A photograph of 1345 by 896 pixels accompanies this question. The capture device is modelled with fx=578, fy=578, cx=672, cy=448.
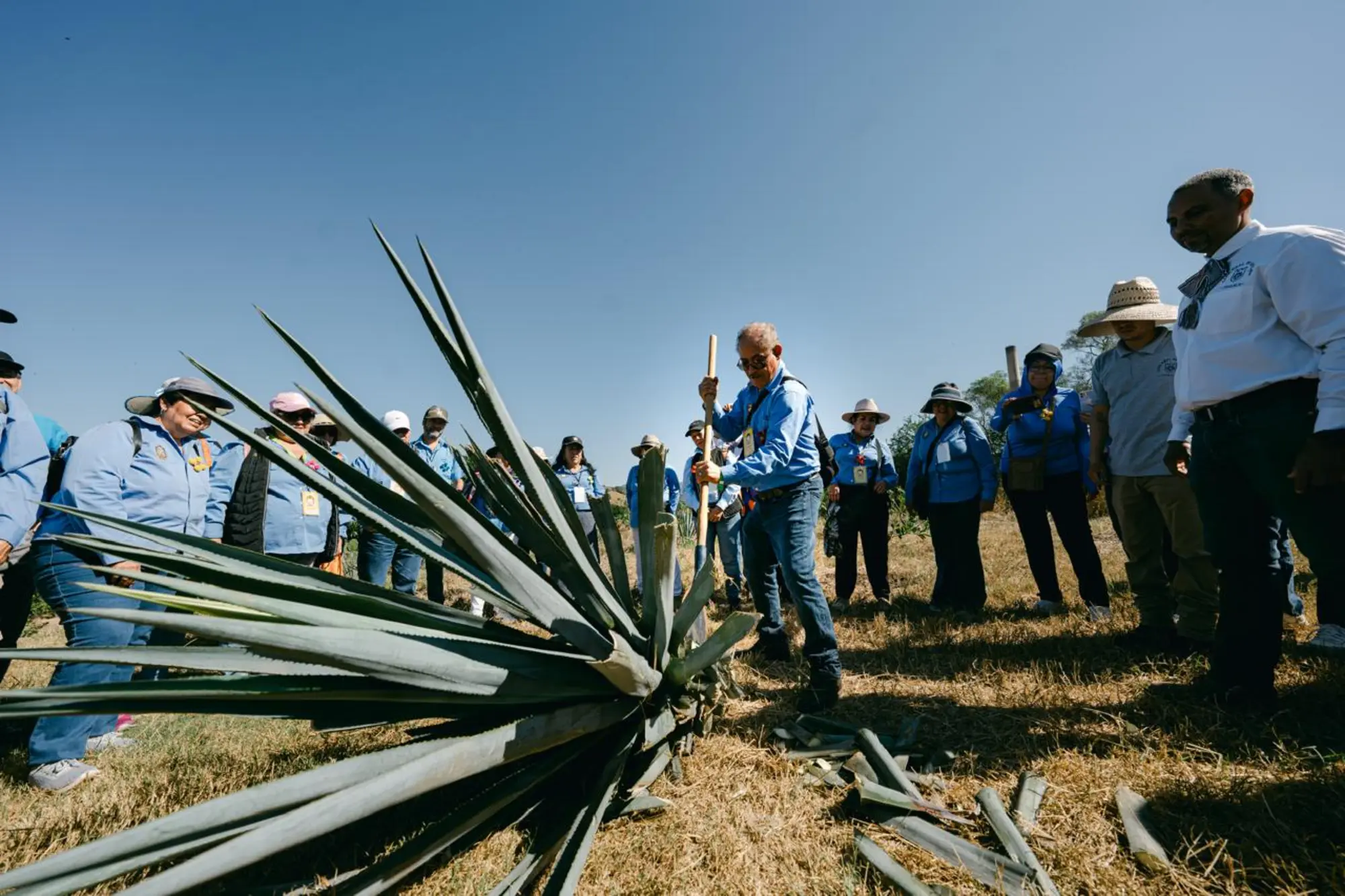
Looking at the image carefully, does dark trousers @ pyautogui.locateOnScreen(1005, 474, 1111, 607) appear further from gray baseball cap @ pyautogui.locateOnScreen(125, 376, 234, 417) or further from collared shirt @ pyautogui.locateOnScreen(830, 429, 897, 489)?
gray baseball cap @ pyautogui.locateOnScreen(125, 376, 234, 417)

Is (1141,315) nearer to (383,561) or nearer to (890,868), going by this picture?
(890,868)

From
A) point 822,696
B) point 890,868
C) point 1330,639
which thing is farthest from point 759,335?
point 1330,639

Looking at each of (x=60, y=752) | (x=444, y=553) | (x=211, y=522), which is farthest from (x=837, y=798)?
(x=211, y=522)

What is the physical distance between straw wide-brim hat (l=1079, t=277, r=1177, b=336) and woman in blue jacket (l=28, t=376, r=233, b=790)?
5.51 m

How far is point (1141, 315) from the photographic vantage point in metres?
3.79

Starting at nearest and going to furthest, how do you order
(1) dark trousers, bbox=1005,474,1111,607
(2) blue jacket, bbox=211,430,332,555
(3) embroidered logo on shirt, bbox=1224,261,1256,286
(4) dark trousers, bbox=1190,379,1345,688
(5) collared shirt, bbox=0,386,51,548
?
(4) dark trousers, bbox=1190,379,1345,688 → (3) embroidered logo on shirt, bbox=1224,261,1256,286 → (5) collared shirt, bbox=0,386,51,548 → (2) blue jacket, bbox=211,430,332,555 → (1) dark trousers, bbox=1005,474,1111,607

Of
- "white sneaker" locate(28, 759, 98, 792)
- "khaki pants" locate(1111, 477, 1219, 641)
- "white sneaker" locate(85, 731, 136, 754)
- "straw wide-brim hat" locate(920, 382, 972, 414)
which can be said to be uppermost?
"straw wide-brim hat" locate(920, 382, 972, 414)

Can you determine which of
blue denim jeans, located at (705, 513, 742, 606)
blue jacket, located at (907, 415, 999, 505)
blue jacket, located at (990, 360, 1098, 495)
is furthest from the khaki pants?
blue denim jeans, located at (705, 513, 742, 606)

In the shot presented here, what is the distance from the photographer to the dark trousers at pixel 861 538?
19.3ft

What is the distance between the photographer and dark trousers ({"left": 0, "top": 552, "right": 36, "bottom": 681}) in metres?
3.25

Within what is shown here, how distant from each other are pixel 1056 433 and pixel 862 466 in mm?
1723

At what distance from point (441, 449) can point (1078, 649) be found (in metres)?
6.26

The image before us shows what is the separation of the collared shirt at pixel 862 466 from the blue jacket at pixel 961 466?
0.64 metres

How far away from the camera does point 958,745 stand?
2.62 metres
